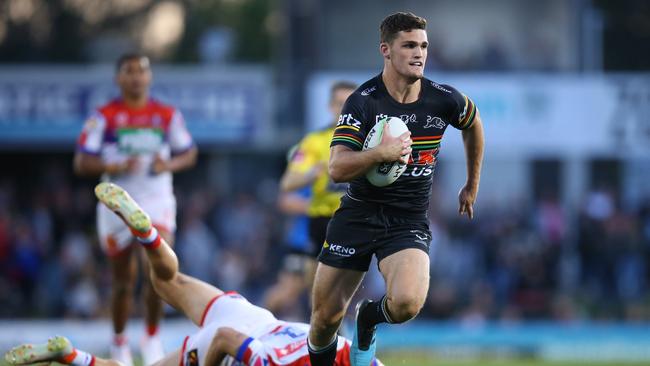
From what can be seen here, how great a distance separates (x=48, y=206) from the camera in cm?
1875

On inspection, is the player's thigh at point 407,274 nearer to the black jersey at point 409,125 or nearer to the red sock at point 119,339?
the black jersey at point 409,125

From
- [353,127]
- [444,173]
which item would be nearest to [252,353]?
[353,127]

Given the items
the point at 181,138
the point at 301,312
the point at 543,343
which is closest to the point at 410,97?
the point at 181,138

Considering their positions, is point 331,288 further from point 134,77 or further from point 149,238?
point 134,77

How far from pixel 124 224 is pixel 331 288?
318 centimetres

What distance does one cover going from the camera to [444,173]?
21500 millimetres

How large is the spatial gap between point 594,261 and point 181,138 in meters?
10.3

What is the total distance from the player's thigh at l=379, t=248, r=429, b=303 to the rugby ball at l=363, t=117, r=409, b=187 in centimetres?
47

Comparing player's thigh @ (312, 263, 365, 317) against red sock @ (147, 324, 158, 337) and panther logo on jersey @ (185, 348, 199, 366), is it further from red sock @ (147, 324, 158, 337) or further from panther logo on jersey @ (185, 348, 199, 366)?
red sock @ (147, 324, 158, 337)

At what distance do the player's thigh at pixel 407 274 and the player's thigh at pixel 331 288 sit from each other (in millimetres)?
289

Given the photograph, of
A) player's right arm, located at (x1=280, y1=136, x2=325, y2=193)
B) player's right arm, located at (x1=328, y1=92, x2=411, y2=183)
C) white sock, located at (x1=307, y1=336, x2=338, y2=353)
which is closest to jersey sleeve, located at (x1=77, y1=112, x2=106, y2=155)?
player's right arm, located at (x1=280, y1=136, x2=325, y2=193)

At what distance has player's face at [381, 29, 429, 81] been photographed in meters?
7.20

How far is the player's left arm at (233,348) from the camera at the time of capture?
7148mm

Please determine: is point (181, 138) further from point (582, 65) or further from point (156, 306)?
point (582, 65)
